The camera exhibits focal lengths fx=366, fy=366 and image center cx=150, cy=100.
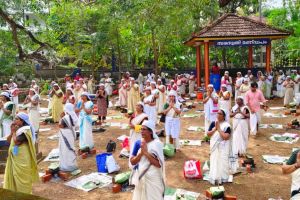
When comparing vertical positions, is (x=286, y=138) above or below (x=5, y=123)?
below

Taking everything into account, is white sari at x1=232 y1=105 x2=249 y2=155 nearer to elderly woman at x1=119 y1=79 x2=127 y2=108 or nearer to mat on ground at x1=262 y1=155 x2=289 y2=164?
mat on ground at x1=262 y1=155 x2=289 y2=164

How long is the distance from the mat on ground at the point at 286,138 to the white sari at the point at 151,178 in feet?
22.9

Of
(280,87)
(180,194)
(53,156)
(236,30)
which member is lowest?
(180,194)

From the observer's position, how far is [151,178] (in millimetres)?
5496

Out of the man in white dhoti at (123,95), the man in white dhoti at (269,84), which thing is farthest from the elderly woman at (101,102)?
the man in white dhoti at (269,84)

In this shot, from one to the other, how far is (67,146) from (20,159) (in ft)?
7.52

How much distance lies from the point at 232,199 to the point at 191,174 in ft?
5.16

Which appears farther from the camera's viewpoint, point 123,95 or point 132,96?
point 123,95

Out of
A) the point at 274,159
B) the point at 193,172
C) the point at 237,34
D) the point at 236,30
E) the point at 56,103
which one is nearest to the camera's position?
the point at 193,172

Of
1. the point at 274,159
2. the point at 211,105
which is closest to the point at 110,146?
the point at 211,105

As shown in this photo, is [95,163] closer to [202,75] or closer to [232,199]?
[232,199]

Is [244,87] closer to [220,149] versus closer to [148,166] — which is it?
[220,149]

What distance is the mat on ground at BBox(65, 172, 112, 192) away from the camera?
7.91 m

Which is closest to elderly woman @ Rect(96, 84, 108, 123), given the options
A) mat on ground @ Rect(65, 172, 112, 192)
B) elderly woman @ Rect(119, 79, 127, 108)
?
elderly woman @ Rect(119, 79, 127, 108)
